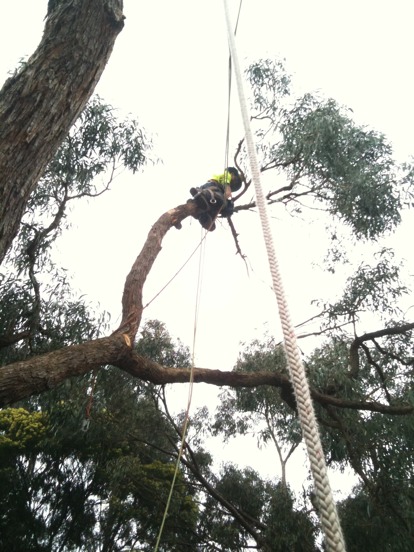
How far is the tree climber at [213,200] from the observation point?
379cm

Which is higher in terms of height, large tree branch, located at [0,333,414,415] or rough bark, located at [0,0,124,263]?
rough bark, located at [0,0,124,263]

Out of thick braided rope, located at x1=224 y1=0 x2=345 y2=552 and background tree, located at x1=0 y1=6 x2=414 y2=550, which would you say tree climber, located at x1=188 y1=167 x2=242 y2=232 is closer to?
background tree, located at x1=0 y1=6 x2=414 y2=550

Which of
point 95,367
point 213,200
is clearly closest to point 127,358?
point 95,367

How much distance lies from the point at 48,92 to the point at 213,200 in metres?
2.31

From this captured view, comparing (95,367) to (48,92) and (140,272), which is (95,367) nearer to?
(140,272)

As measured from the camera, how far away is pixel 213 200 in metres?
3.82

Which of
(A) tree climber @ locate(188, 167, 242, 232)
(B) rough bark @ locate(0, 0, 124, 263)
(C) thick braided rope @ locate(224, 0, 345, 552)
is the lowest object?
(C) thick braided rope @ locate(224, 0, 345, 552)

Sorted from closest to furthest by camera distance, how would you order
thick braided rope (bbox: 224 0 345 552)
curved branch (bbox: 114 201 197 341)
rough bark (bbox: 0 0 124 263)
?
thick braided rope (bbox: 224 0 345 552), rough bark (bbox: 0 0 124 263), curved branch (bbox: 114 201 197 341)

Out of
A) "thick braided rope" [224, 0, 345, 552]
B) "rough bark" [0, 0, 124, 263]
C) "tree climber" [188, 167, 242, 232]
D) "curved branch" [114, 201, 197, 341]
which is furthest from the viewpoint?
"tree climber" [188, 167, 242, 232]

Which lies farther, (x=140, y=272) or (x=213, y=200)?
(x=213, y=200)

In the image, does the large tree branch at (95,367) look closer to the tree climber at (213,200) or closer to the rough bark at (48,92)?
the rough bark at (48,92)

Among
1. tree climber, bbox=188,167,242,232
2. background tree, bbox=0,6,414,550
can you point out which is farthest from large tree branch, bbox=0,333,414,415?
tree climber, bbox=188,167,242,232

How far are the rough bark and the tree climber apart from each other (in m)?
1.91

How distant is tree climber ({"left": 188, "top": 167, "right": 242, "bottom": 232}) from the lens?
3791mm
